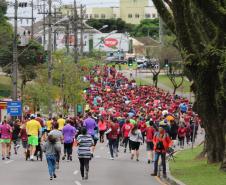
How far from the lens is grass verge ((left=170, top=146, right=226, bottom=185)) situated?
22680 millimetres

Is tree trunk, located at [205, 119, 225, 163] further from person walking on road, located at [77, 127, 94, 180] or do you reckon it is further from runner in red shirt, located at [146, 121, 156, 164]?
person walking on road, located at [77, 127, 94, 180]

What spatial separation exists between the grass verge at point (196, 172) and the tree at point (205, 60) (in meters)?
0.66

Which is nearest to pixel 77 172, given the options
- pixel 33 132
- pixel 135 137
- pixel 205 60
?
pixel 33 132

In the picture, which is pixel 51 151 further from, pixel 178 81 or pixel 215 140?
pixel 178 81

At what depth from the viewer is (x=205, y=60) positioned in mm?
26484

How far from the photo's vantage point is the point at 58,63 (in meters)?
74.8

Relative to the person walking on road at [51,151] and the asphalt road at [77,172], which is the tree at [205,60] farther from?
the person walking on road at [51,151]

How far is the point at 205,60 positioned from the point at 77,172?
5.42 metres

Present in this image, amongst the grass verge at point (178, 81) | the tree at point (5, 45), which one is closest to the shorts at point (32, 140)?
the tree at point (5, 45)

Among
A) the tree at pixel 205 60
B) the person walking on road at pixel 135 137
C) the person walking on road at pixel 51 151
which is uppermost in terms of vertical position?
the tree at pixel 205 60

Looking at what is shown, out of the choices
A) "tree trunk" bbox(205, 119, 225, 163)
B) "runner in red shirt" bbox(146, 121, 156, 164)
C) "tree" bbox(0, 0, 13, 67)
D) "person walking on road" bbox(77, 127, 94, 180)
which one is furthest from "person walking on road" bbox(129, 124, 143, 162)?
"tree" bbox(0, 0, 13, 67)

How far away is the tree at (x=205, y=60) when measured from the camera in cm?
2578

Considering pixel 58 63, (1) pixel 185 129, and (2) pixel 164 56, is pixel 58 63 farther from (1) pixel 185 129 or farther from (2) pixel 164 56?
(2) pixel 164 56

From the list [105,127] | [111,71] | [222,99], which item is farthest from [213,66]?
[111,71]
